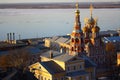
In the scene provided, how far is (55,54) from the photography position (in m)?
13.7

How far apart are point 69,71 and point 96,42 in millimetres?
5682

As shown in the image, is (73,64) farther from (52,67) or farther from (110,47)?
(110,47)

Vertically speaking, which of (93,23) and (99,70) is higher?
(93,23)

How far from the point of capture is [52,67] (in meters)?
12.7

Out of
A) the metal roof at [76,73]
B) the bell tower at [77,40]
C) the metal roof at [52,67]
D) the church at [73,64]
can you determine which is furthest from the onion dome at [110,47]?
the metal roof at [52,67]

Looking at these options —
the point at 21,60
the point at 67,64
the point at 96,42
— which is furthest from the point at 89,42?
the point at 67,64

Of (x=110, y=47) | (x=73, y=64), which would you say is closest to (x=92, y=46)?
(x=110, y=47)

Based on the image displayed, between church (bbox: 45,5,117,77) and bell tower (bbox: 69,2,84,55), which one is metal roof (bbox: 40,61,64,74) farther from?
bell tower (bbox: 69,2,84,55)

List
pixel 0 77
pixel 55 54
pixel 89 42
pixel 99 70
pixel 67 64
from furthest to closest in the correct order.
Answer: pixel 89 42 < pixel 99 70 < pixel 55 54 < pixel 67 64 < pixel 0 77

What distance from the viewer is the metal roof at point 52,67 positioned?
12.5 m

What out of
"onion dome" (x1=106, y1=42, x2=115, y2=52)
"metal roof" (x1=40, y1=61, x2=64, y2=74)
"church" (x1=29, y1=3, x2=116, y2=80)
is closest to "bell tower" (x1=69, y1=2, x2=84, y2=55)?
"church" (x1=29, y1=3, x2=116, y2=80)

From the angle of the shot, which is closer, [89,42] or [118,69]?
[118,69]

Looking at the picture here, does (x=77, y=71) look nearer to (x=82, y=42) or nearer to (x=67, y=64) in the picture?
(x=67, y=64)

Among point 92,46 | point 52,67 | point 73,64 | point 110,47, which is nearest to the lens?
point 52,67
